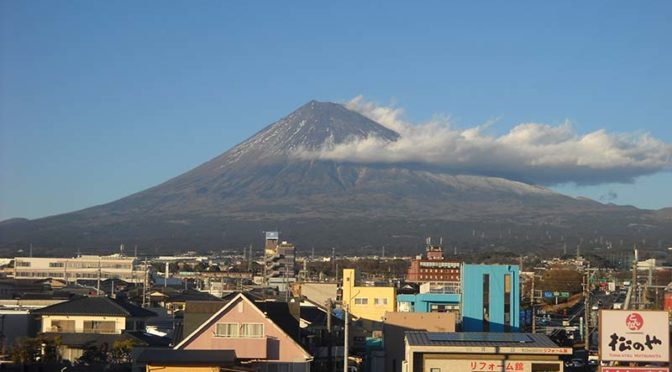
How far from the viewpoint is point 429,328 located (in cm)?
2756

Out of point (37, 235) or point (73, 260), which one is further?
point (37, 235)

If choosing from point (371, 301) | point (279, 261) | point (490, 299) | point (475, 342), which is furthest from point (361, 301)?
point (279, 261)

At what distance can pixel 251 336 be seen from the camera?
22.6 m

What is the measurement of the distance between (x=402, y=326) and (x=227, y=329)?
6548 mm

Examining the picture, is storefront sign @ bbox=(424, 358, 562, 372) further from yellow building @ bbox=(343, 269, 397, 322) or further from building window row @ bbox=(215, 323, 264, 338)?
yellow building @ bbox=(343, 269, 397, 322)

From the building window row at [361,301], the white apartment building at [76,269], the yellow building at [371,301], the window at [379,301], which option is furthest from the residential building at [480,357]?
the white apartment building at [76,269]

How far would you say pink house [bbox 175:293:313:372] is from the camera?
22.5m

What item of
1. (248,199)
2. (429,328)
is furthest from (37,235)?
(429,328)

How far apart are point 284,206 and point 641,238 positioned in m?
56.6

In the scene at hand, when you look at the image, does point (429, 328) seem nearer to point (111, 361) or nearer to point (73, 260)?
point (111, 361)

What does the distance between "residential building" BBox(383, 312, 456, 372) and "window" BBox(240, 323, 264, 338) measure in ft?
18.4

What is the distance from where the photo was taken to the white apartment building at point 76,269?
85688mm

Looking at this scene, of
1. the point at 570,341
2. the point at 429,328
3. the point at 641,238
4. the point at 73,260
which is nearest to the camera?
the point at 429,328

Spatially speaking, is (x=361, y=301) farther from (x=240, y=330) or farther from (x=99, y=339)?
(x=240, y=330)
